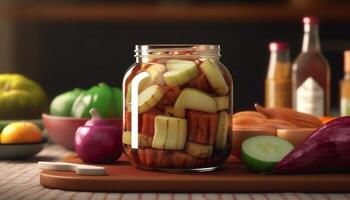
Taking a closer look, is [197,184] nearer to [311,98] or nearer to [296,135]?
[296,135]

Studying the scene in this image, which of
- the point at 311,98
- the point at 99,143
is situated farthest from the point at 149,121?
Result: the point at 311,98

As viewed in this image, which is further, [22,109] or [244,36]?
[244,36]

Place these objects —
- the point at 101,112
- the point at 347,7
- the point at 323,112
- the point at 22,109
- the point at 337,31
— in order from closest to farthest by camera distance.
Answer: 1. the point at 101,112
2. the point at 22,109
3. the point at 323,112
4. the point at 347,7
5. the point at 337,31

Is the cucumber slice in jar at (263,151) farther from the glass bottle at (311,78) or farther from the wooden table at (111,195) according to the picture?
the glass bottle at (311,78)

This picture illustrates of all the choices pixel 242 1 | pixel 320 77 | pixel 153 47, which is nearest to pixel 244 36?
pixel 242 1

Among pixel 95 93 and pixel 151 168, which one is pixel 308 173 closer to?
pixel 151 168

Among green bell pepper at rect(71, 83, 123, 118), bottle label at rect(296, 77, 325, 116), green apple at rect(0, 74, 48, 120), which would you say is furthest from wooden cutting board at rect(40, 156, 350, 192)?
bottle label at rect(296, 77, 325, 116)
